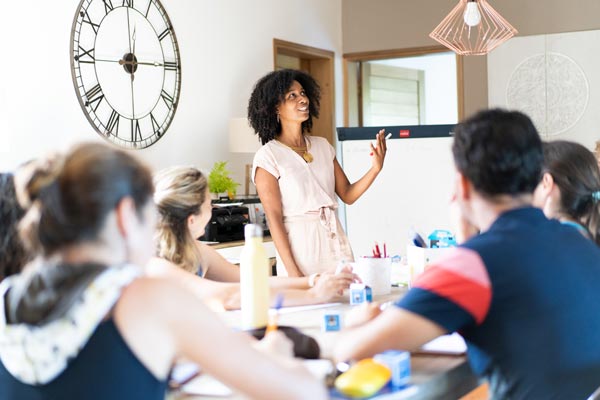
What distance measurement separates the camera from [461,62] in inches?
244

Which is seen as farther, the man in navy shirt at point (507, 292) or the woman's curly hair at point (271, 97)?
the woman's curly hair at point (271, 97)

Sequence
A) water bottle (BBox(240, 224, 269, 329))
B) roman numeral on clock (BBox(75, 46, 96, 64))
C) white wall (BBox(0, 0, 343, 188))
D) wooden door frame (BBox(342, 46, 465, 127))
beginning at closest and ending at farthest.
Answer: water bottle (BBox(240, 224, 269, 329))
white wall (BBox(0, 0, 343, 188))
roman numeral on clock (BBox(75, 46, 96, 64))
wooden door frame (BBox(342, 46, 465, 127))

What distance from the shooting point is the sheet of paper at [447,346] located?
1.62 meters

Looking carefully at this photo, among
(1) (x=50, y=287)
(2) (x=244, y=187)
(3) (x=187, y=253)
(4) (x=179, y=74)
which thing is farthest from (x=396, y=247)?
(1) (x=50, y=287)

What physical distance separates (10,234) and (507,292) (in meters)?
0.91

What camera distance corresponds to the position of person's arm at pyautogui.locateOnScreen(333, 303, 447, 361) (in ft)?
4.57

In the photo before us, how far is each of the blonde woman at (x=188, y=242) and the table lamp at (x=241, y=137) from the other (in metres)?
2.79

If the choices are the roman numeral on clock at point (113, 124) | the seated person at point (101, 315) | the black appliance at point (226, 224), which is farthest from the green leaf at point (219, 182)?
the seated person at point (101, 315)

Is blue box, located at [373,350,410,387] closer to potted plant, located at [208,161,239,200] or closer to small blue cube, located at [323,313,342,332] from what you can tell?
small blue cube, located at [323,313,342,332]

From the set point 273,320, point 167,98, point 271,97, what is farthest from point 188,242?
point 167,98

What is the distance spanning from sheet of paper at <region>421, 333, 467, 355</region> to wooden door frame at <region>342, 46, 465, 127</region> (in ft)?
15.3

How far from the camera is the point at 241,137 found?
5008 mm

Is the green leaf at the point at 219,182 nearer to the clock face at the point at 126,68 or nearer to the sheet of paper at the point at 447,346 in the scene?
the clock face at the point at 126,68

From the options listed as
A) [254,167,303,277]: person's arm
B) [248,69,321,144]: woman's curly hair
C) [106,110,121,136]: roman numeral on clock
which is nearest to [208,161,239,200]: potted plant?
[106,110,121,136]: roman numeral on clock
